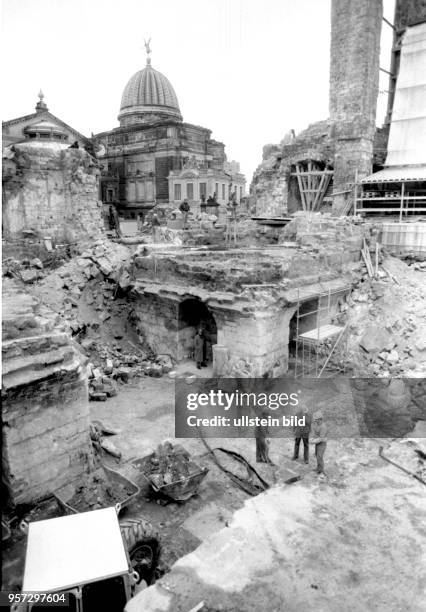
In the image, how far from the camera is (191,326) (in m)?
13.6

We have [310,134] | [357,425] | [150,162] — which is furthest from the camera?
[150,162]

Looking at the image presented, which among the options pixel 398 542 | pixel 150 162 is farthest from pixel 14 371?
pixel 150 162

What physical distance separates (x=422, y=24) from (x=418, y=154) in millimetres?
6657

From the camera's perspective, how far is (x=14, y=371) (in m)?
6.03

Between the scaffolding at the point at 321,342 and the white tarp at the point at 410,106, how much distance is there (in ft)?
36.5

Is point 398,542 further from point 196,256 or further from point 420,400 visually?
point 196,256

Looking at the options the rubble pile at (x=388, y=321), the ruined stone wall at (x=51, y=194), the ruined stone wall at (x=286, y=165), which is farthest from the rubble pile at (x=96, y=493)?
the ruined stone wall at (x=286, y=165)

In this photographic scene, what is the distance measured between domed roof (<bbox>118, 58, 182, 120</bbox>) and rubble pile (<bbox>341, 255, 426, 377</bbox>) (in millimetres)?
32299

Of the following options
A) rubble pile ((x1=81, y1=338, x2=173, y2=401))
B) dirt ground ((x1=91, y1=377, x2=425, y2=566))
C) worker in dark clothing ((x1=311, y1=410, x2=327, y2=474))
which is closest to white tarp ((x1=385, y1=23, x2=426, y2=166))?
rubble pile ((x1=81, y1=338, x2=173, y2=401))

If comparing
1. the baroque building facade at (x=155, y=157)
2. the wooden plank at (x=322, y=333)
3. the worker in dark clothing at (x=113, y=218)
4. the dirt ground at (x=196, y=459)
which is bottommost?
the dirt ground at (x=196, y=459)

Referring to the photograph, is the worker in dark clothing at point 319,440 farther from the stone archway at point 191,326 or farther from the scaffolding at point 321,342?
the stone archway at point 191,326

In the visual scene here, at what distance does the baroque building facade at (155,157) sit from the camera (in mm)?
33781

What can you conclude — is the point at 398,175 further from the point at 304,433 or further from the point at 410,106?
the point at 304,433

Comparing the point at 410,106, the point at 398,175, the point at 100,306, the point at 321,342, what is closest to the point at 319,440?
the point at 321,342
